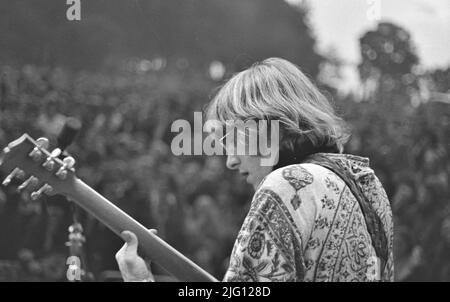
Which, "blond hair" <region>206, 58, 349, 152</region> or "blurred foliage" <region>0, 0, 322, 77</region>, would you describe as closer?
"blond hair" <region>206, 58, 349, 152</region>

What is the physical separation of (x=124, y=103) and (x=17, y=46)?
4.39 ft

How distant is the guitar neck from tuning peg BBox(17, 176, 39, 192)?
7 cm

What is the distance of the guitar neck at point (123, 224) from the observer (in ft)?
4.54

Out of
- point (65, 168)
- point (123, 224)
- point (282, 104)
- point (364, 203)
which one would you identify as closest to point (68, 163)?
point (65, 168)

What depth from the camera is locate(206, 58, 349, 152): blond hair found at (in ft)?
4.02

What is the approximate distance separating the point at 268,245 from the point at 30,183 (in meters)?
0.53

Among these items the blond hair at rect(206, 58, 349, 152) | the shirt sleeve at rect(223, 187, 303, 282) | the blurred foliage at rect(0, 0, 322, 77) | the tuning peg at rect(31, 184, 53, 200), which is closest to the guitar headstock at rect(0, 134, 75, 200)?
the tuning peg at rect(31, 184, 53, 200)

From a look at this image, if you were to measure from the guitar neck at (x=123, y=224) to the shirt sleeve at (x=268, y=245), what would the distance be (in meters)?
0.26

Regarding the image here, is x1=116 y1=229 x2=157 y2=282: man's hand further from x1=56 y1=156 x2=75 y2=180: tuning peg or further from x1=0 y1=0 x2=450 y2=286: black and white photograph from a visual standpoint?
x1=0 y1=0 x2=450 y2=286: black and white photograph

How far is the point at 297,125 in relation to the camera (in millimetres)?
1219

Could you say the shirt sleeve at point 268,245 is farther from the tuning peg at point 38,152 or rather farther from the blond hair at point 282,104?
the tuning peg at point 38,152

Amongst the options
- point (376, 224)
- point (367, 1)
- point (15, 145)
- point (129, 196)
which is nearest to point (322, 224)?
point (376, 224)

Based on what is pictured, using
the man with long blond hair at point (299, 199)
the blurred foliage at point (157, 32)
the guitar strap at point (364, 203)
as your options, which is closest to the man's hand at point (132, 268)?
the man with long blond hair at point (299, 199)
